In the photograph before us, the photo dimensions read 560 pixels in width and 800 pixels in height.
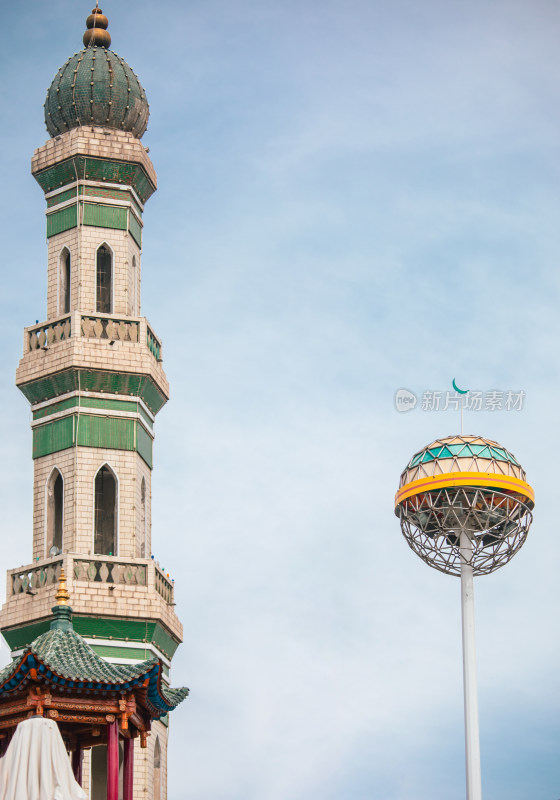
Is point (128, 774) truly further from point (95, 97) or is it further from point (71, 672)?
point (95, 97)

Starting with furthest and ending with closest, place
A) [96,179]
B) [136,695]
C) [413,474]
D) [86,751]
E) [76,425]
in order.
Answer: [413,474] → [96,179] → [76,425] → [86,751] → [136,695]

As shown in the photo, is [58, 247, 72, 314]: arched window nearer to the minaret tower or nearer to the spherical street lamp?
the minaret tower

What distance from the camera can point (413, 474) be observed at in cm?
6284

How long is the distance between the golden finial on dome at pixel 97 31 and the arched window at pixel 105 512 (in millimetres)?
17286

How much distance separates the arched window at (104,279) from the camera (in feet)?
179

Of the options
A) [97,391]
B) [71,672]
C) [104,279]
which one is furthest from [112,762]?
[104,279]

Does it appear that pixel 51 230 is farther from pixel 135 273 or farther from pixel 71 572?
pixel 71 572

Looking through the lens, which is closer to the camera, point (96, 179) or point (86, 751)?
point (86, 751)

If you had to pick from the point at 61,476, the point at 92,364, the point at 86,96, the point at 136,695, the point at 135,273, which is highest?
the point at 86,96

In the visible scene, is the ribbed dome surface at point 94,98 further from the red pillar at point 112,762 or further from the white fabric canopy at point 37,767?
the white fabric canopy at point 37,767

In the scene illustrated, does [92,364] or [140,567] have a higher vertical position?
[92,364]

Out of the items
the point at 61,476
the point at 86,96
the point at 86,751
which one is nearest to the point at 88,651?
the point at 86,751

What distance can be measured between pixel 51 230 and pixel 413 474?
18.0 metres

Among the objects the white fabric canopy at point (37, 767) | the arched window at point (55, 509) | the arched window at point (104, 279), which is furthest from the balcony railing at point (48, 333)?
the white fabric canopy at point (37, 767)
